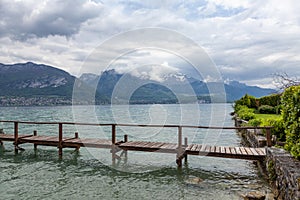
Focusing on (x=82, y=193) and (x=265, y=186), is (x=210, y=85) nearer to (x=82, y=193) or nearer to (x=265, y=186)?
(x=265, y=186)

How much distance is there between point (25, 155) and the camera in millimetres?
13109

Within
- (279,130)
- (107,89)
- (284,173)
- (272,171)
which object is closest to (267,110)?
(107,89)

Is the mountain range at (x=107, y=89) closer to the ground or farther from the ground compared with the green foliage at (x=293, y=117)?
farther from the ground

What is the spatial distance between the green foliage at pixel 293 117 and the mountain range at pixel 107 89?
5.53 meters

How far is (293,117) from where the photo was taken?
656 cm

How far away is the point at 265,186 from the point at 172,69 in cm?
786

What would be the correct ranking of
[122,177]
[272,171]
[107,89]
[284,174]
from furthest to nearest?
[107,89] → [122,177] → [272,171] → [284,174]

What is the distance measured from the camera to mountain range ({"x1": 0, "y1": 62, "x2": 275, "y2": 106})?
44.9 ft

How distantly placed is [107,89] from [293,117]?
19.7m

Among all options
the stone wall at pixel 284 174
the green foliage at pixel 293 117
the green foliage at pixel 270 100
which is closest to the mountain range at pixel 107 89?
the green foliage at pixel 270 100

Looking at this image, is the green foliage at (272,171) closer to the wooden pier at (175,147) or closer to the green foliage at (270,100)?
the wooden pier at (175,147)

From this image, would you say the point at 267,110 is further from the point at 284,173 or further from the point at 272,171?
the point at 284,173

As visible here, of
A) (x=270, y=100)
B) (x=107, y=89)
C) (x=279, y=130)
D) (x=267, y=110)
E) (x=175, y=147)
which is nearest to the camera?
(x=175, y=147)

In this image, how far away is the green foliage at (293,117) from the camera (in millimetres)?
6312
